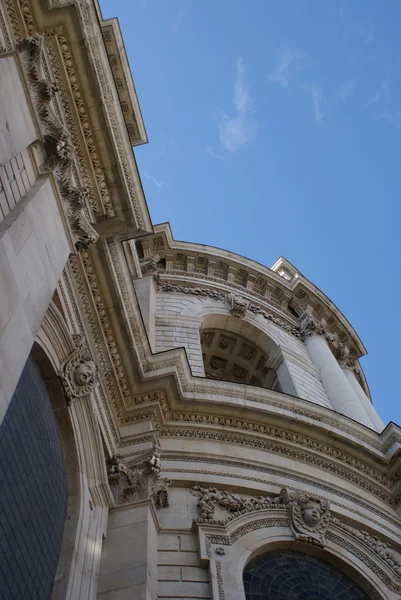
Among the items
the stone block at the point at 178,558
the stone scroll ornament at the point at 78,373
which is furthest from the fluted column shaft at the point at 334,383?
the stone scroll ornament at the point at 78,373

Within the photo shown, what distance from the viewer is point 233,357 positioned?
81.3 ft

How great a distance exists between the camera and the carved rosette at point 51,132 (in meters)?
9.34

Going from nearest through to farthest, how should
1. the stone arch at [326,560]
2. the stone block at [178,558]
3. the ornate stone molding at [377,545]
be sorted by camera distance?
the stone block at [178,558] < the stone arch at [326,560] < the ornate stone molding at [377,545]

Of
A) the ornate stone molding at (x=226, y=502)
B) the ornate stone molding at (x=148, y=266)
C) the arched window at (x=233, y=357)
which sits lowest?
the ornate stone molding at (x=226, y=502)

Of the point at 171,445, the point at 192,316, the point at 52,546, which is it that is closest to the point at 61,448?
the point at 52,546

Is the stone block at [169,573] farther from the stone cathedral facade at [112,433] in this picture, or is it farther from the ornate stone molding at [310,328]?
the ornate stone molding at [310,328]

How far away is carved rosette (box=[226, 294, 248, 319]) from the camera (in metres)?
23.8

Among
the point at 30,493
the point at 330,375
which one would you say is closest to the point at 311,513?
the point at 30,493

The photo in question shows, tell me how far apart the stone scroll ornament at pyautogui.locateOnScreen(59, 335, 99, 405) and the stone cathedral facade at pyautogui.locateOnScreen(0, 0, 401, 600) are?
0.09 ft

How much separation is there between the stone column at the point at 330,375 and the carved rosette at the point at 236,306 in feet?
9.37

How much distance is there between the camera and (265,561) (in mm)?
12297

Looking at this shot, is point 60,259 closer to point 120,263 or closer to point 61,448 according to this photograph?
point 61,448

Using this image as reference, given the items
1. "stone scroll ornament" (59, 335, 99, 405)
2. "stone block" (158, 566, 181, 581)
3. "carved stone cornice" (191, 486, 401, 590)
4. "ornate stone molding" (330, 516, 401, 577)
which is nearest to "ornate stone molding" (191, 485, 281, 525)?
Result: "carved stone cornice" (191, 486, 401, 590)

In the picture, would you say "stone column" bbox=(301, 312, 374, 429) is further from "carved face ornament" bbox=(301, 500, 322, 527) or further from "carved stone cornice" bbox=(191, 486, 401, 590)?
"carved face ornament" bbox=(301, 500, 322, 527)
